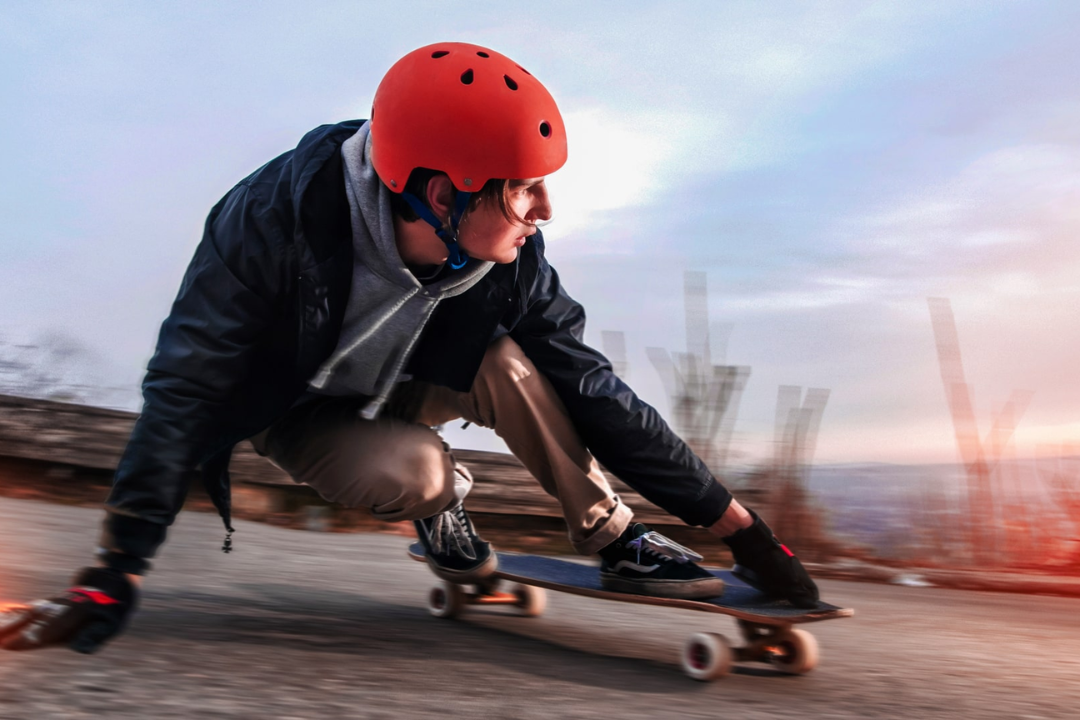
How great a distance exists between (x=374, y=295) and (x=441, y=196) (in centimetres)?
25

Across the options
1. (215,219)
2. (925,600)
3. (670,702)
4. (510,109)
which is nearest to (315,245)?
Result: (215,219)

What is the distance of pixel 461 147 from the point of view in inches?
74.0

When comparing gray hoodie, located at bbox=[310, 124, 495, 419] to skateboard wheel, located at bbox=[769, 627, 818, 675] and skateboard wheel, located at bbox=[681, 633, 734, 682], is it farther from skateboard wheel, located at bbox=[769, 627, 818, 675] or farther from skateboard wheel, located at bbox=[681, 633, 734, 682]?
skateboard wheel, located at bbox=[769, 627, 818, 675]

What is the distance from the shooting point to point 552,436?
2.16m

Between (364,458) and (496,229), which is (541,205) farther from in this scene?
(364,458)

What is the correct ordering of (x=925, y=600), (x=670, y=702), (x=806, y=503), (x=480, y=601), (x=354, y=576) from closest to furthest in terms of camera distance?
(x=670, y=702), (x=480, y=601), (x=354, y=576), (x=925, y=600), (x=806, y=503)

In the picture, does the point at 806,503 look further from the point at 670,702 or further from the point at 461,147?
the point at 461,147

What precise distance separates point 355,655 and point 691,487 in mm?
802

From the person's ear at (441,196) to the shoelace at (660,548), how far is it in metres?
0.86

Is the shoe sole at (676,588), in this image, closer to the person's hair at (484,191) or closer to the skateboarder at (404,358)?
the skateboarder at (404,358)

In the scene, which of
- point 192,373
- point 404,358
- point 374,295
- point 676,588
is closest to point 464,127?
point 374,295

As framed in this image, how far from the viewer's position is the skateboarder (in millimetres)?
1743

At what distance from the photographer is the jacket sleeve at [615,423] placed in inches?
83.6

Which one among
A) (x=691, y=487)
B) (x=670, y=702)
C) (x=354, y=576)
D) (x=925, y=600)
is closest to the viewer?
(x=670, y=702)
